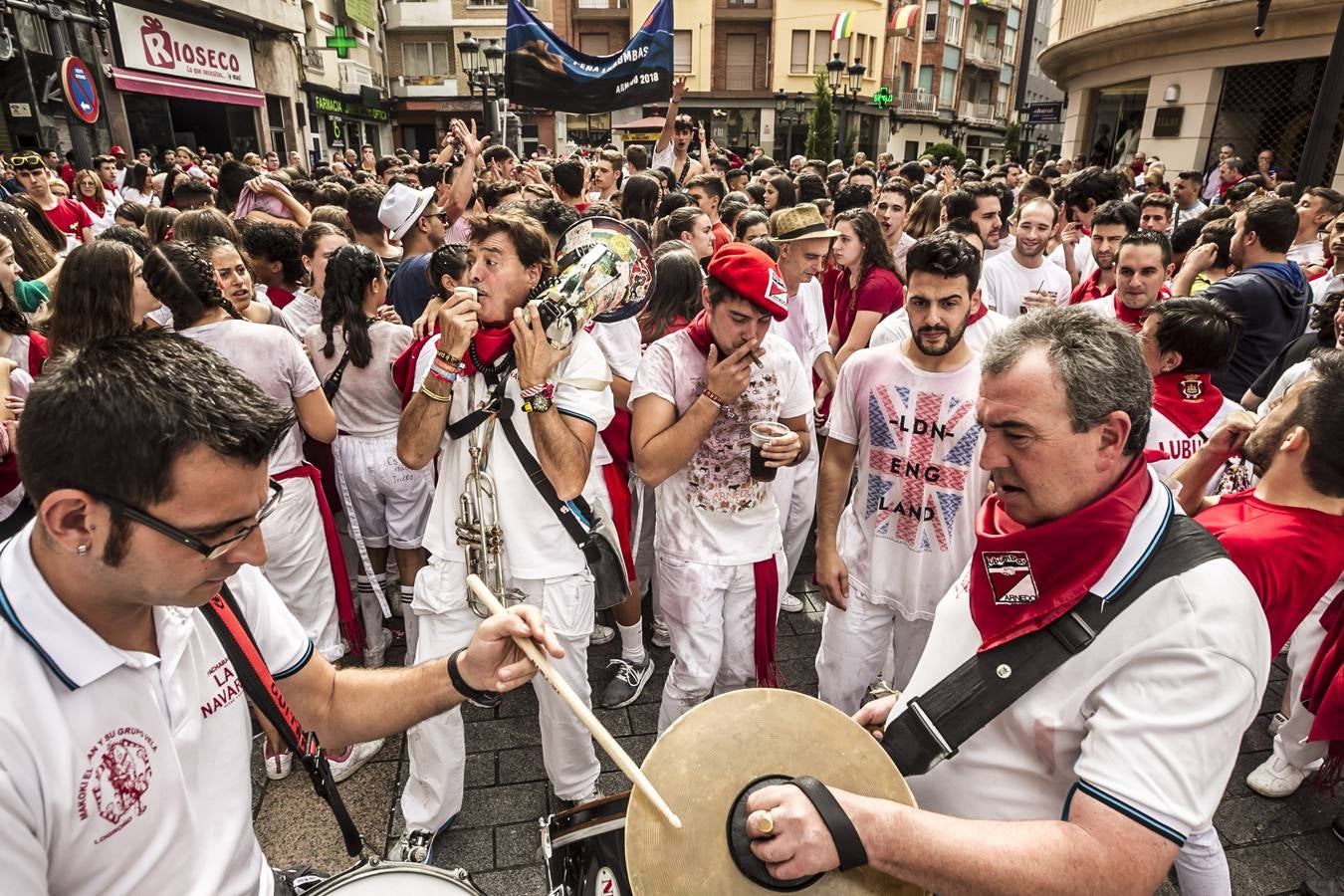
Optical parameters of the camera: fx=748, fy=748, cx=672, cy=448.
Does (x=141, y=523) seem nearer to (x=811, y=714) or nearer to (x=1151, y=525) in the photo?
(x=811, y=714)

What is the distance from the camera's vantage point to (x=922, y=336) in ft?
10.2

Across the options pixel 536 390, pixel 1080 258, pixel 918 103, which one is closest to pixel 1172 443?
pixel 536 390

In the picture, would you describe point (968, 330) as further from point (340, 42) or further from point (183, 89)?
point (340, 42)

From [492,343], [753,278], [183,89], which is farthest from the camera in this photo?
[183,89]

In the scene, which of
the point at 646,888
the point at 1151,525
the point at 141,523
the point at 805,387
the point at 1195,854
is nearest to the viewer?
the point at 141,523

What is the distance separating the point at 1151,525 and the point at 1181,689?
14.1 inches

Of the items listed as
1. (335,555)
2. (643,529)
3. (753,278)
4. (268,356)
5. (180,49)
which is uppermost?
(180,49)

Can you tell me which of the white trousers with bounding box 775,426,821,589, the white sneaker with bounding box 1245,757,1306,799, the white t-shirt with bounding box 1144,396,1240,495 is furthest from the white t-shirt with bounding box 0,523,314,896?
the white sneaker with bounding box 1245,757,1306,799

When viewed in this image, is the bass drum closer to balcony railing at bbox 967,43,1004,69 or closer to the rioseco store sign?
the rioseco store sign

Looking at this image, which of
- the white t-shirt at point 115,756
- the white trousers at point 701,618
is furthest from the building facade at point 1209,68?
the white t-shirt at point 115,756

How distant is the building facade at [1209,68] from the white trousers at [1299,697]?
564 inches

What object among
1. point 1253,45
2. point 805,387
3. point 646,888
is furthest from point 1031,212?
point 1253,45

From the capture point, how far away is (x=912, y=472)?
3.12 metres

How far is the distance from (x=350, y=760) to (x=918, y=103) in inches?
2117
